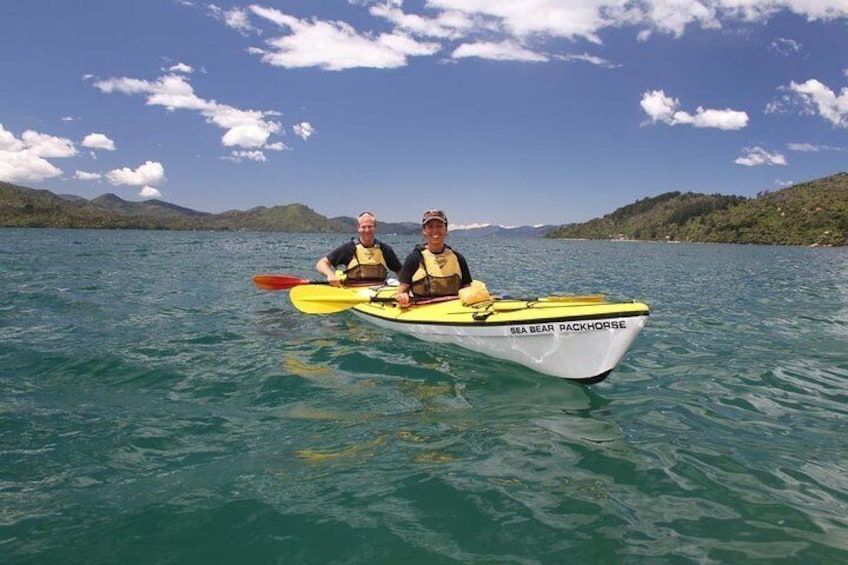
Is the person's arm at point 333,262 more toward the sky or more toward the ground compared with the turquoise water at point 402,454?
more toward the sky

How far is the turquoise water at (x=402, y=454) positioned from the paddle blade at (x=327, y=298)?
7.39ft

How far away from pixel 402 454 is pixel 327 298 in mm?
8653

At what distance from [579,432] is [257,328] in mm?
8791

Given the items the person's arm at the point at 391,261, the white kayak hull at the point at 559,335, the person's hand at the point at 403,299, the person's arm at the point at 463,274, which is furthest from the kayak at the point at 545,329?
the person's arm at the point at 391,261

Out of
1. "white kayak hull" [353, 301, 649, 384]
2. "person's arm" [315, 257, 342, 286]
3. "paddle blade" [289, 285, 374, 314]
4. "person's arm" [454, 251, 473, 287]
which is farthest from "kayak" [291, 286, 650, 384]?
"person's arm" [315, 257, 342, 286]

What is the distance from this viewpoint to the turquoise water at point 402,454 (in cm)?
396

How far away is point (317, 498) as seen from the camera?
4.56m

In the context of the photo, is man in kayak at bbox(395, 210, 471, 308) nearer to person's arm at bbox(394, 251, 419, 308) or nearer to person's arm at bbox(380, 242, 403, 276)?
person's arm at bbox(394, 251, 419, 308)

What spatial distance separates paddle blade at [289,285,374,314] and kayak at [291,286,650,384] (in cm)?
311

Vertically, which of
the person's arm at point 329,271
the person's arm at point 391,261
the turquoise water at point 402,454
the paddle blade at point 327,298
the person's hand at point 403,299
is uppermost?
the person's arm at point 391,261

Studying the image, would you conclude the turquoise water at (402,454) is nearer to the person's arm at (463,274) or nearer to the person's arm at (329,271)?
the person's arm at (463,274)

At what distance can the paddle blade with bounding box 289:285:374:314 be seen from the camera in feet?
44.3

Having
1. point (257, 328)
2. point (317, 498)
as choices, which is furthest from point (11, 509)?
point (257, 328)

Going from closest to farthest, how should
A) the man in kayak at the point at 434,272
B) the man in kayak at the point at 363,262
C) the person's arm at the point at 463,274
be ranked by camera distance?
the man in kayak at the point at 434,272 < the person's arm at the point at 463,274 < the man in kayak at the point at 363,262
